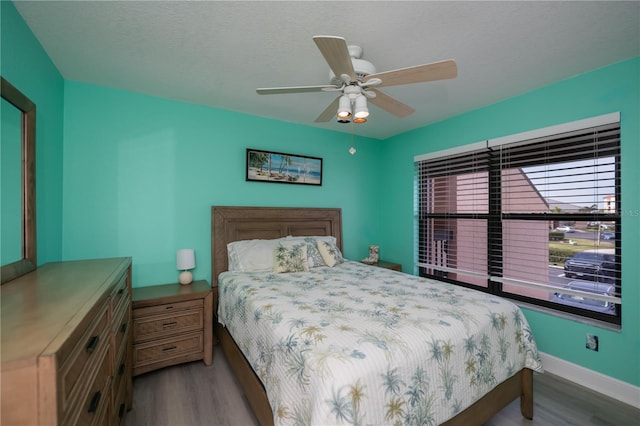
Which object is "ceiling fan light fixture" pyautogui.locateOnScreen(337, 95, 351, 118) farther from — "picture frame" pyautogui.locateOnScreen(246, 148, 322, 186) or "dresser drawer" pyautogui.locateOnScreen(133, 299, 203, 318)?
"dresser drawer" pyautogui.locateOnScreen(133, 299, 203, 318)

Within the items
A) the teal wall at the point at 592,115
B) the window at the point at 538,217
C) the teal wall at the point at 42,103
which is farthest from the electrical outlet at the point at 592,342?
the teal wall at the point at 42,103

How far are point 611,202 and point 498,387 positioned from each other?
1.76 meters

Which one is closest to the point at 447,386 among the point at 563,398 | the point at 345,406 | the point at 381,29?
the point at 345,406

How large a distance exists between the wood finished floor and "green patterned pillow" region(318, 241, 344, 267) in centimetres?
142

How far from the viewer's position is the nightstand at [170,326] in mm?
2303

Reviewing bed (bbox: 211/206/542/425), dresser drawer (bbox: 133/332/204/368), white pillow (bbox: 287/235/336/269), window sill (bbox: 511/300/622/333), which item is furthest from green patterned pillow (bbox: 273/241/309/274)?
window sill (bbox: 511/300/622/333)

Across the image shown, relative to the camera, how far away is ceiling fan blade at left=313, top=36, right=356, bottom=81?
4.16 feet

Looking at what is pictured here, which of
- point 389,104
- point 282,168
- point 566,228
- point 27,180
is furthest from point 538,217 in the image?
point 27,180

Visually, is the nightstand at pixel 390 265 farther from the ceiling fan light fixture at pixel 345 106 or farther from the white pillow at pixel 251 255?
the ceiling fan light fixture at pixel 345 106

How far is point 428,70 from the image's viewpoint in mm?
1536

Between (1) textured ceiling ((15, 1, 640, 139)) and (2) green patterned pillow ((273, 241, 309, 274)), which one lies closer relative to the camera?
(1) textured ceiling ((15, 1, 640, 139))

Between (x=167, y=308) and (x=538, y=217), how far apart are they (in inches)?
139

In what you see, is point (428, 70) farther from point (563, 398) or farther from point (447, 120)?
point (563, 398)

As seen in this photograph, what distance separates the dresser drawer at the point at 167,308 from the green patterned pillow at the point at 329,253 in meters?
1.33
